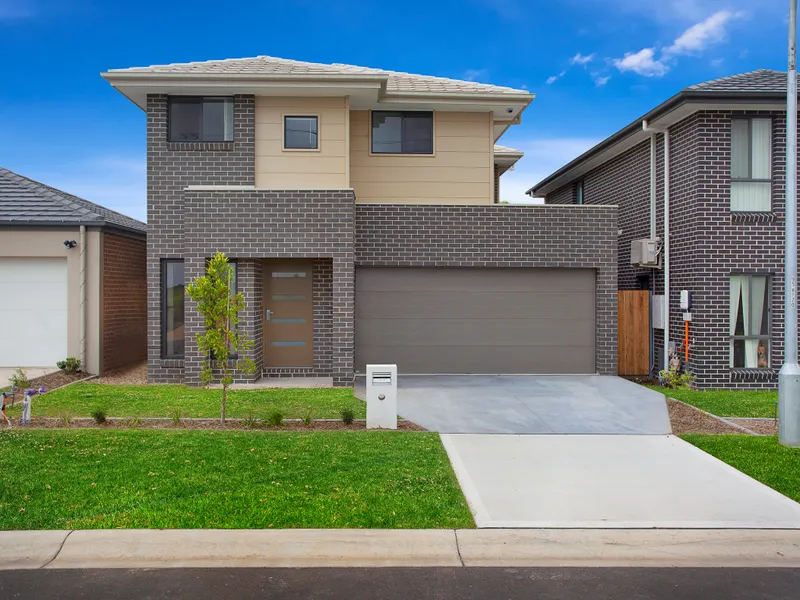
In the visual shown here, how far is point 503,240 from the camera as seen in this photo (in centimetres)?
1439

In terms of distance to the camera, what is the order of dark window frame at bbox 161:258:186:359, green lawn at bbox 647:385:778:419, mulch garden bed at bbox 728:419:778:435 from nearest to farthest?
mulch garden bed at bbox 728:419:778:435 < green lawn at bbox 647:385:778:419 < dark window frame at bbox 161:258:186:359

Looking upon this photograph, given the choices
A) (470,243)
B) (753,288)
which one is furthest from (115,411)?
(753,288)

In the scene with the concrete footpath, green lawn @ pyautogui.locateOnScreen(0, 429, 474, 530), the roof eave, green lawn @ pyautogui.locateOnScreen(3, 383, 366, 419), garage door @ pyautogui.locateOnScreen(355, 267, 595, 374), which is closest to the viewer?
the concrete footpath

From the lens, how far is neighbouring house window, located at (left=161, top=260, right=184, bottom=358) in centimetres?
1386

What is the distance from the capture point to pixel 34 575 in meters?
4.85

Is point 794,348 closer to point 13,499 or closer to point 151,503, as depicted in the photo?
point 151,503

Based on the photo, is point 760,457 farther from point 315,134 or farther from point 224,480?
point 315,134

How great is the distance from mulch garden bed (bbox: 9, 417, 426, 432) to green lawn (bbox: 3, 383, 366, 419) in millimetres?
409

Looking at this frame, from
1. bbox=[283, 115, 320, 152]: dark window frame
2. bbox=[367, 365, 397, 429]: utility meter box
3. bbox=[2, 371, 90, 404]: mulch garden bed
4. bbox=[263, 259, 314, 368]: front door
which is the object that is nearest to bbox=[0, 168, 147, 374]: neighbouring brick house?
bbox=[2, 371, 90, 404]: mulch garden bed

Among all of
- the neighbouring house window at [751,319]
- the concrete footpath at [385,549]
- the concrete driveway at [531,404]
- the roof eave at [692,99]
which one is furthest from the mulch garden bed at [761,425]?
the roof eave at [692,99]

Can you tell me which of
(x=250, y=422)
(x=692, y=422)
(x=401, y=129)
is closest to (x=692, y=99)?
(x=401, y=129)

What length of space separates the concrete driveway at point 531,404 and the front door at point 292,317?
2425 millimetres

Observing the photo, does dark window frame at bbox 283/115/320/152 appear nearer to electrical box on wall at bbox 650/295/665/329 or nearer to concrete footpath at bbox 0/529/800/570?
electrical box on wall at bbox 650/295/665/329

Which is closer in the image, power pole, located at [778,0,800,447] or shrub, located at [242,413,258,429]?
power pole, located at [778,0,800,447]
